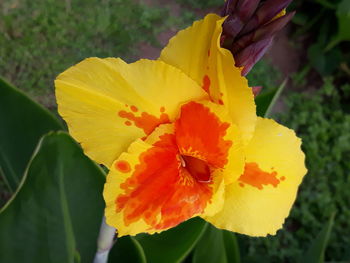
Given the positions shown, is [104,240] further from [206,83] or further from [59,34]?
[59,34]

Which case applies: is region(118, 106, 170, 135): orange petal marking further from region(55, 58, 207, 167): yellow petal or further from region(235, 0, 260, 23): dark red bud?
region(235, 0, 260, 23): dark red bud

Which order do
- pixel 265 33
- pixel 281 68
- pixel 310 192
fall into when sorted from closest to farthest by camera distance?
pixel 265 33 < pixel 310 192 < pixel 281 68

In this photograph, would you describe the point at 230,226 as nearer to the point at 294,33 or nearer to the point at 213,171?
the point at 213,171

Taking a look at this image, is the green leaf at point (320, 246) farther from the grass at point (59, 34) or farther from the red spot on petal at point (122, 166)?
the grass at point (59, 34)

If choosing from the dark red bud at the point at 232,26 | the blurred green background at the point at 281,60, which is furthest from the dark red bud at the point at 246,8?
the blurred green background at the point at 281,60

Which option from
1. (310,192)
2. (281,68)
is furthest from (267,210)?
(281,68)

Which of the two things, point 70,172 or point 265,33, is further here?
point 70,172

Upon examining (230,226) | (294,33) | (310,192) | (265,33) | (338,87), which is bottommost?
(310,192)
